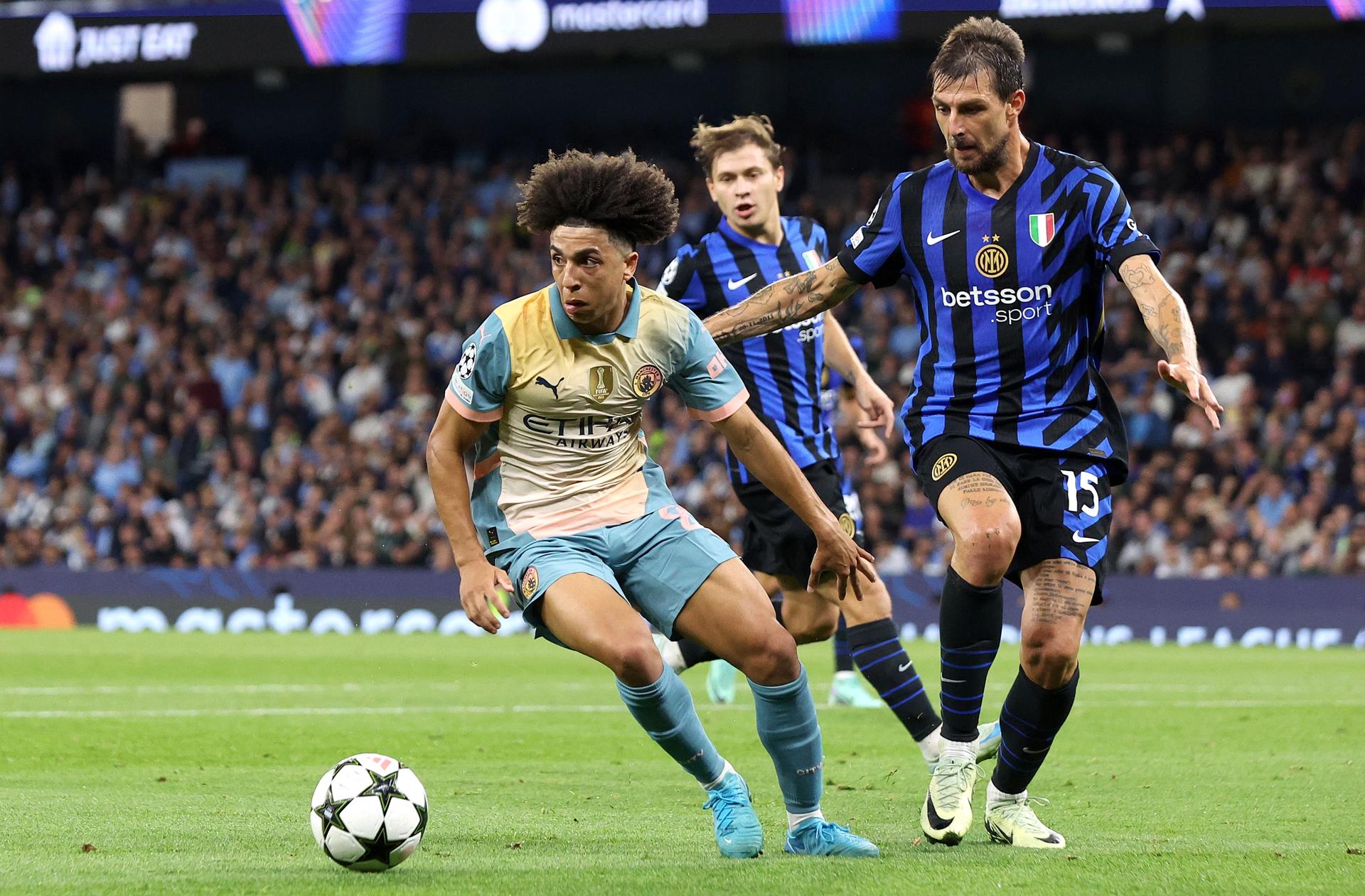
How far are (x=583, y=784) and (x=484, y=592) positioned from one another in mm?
2189

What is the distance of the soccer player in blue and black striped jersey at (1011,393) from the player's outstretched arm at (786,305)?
0.25 meters

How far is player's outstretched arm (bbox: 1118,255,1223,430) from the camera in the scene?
4862 mm

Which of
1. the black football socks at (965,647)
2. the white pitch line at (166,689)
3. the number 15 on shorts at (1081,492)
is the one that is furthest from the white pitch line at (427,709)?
the number 15 on shorts at (1081,492)

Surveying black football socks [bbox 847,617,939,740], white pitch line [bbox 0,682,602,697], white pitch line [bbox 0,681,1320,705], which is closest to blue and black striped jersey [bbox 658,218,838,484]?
black football socks [bbox 847,617,939,740]

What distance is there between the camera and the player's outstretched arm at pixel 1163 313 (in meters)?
4.86

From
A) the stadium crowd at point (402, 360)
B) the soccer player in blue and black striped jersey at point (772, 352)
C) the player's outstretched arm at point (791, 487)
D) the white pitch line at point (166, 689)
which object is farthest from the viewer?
the stadium crowd at point (402, 360)

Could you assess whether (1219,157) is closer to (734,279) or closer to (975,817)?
(734,279)

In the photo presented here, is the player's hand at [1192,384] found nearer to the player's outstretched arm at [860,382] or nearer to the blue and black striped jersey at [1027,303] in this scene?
the blue and black striped jersey at [1027,303]

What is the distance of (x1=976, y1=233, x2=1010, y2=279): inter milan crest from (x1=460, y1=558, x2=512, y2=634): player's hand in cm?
175

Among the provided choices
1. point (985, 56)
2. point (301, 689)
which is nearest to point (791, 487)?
point (985, 56)

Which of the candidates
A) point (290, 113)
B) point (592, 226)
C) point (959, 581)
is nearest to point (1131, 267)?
point (959, 581)

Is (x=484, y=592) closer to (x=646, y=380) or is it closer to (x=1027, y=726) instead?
(x=646, y=380)

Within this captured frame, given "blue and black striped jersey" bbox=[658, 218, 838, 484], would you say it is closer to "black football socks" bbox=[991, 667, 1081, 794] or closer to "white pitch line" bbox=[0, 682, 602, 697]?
"black football socks" bbox=[991, 667, 1081, 794]

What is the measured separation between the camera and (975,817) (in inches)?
241
